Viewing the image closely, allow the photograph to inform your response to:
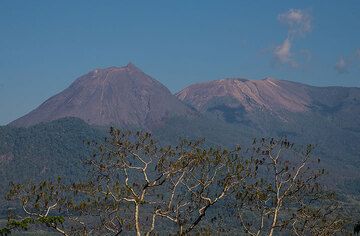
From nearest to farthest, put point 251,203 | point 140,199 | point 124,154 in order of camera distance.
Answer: point 140,199 → point 124,154 → point 251,203

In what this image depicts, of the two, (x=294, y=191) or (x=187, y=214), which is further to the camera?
(x=294, y=191)

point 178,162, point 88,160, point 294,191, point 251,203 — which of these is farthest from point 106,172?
point 294,191

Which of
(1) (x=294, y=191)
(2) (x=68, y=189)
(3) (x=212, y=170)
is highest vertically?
(2) (x=68, y=189)

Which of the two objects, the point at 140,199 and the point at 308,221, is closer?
the point at 140,199

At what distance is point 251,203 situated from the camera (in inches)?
1313

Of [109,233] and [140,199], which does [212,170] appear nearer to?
[140,199]

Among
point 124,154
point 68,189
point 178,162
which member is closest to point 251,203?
point 178,162

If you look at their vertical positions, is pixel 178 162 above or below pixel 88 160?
below

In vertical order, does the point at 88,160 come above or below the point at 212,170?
above

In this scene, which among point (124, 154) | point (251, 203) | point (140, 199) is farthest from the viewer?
point (251, 203)

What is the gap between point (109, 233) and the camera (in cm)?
3350

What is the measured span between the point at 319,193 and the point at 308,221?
1804mm

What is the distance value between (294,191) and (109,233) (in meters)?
10.7

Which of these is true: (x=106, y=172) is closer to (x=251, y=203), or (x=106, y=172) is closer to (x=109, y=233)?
(x=109, y=233)
